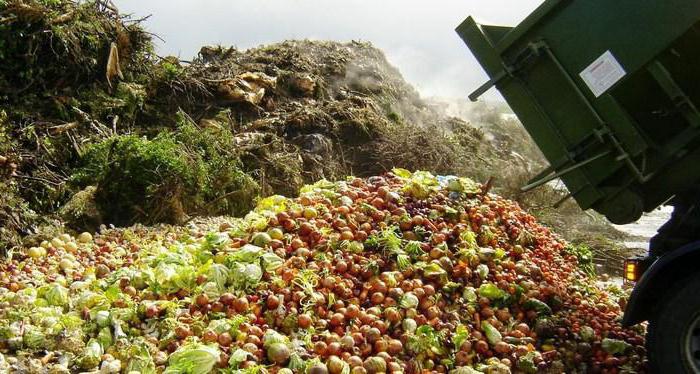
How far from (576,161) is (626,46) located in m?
0.83

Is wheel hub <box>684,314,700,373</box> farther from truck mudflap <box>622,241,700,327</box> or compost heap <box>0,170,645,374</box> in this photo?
compost heap <box>0,170,645,374</box>

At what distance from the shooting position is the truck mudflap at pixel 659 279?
3.90 m

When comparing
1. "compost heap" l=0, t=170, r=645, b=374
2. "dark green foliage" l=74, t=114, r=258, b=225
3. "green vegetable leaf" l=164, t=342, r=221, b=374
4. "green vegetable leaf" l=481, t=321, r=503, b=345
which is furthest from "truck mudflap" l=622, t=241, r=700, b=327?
"dark green foliage" l=74, t=114, r=258, b=225

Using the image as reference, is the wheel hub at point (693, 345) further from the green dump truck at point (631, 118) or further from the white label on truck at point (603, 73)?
the white label on truck at point (603, 73)

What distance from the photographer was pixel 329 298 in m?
4.23

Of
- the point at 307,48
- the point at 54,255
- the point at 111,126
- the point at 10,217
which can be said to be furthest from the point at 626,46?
the point at 307,48

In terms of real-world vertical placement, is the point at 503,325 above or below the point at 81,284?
below

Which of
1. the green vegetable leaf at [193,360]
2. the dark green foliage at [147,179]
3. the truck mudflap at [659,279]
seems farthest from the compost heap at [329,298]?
the dark green foliage at [147,179]

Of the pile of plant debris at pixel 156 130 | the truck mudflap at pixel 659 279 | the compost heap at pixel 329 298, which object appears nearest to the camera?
the compost heap at pixel 329 298

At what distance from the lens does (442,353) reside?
4.04m

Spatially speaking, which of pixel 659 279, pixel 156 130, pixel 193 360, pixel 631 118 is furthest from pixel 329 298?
pixel 156 130

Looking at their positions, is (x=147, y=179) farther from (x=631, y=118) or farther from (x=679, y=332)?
(x=679, y=332)

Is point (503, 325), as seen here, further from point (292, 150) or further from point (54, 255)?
point (292, 150)

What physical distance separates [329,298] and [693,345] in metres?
2.25
